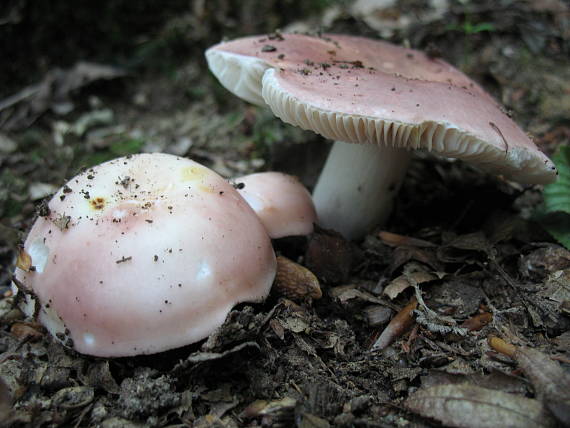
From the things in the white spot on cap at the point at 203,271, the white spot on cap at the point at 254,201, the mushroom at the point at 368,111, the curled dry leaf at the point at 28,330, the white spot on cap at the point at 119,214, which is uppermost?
the mushroom at the point at 368,111

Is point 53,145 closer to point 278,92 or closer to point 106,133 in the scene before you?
point 106,133

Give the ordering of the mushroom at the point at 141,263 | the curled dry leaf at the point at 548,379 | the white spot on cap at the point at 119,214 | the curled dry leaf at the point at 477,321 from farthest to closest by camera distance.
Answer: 1. the curled dry leaf at the point at 477,321
2. the white spot on cap at the point at 119,214
3. the mushroom at the point at 141,263
4. the curled dry leaf at the point at 548,379

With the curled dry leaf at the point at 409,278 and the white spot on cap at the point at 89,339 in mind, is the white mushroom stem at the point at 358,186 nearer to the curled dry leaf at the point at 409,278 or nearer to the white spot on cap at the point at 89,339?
the curled dry leaf at the point at 409,278

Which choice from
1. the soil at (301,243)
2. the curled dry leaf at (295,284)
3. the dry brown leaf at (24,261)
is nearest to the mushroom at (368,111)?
the soil at (301,243)

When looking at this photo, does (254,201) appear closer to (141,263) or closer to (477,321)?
(141,263)

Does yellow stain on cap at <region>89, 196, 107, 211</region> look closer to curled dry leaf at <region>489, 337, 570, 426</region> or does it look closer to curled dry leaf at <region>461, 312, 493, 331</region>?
curled dry leaf at <region>461, 312, 493, 331</region>

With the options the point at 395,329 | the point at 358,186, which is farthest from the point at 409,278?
the point at 358,186

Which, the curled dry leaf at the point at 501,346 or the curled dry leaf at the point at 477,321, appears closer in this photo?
the curled dry leaf at the point at 501,346

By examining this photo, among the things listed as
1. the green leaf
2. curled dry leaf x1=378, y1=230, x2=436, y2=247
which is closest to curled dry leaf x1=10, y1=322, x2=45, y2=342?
curled dry leaf x1=378, y1=230, x2=436, y2=247
